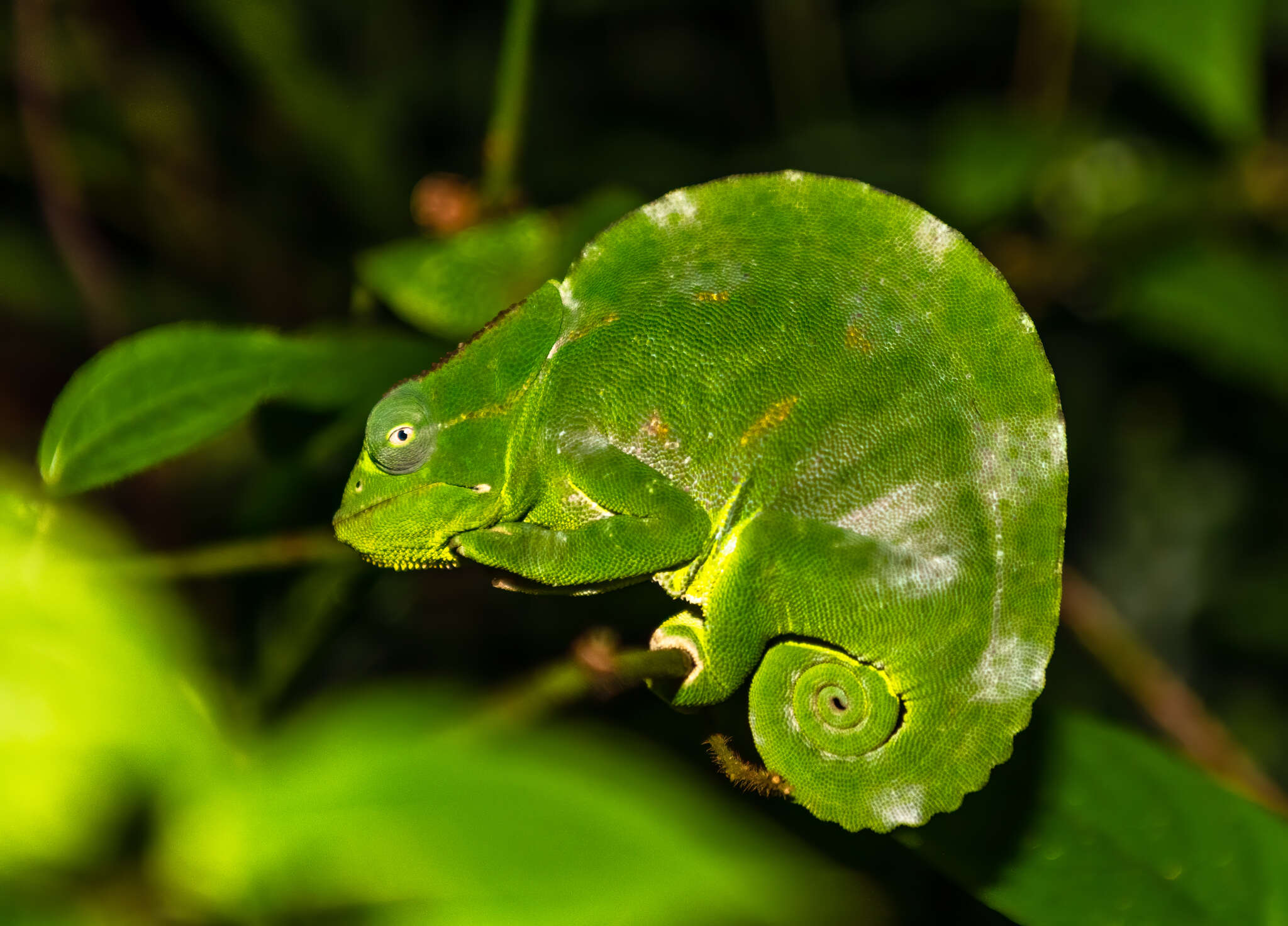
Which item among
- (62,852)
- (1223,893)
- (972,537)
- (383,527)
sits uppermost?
(62,852)

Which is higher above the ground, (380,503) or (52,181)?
(380,503)

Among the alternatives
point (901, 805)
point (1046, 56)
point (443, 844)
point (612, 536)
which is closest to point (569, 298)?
point (612, 536)

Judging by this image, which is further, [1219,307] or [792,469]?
[1219,307]

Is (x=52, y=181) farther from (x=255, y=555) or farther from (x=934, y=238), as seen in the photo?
(x=934, y=238)

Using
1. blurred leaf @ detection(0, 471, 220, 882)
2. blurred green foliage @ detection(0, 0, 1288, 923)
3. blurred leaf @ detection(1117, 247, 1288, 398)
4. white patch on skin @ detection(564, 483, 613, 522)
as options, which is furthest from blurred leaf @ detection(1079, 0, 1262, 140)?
blurred leaf @ detection(0, 471, 220, 882)

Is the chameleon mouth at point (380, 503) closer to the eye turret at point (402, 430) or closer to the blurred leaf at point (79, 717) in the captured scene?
the eye turret at point (402, 430)

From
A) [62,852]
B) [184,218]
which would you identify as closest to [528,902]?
[62,852]

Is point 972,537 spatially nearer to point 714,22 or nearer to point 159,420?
point 159,420
